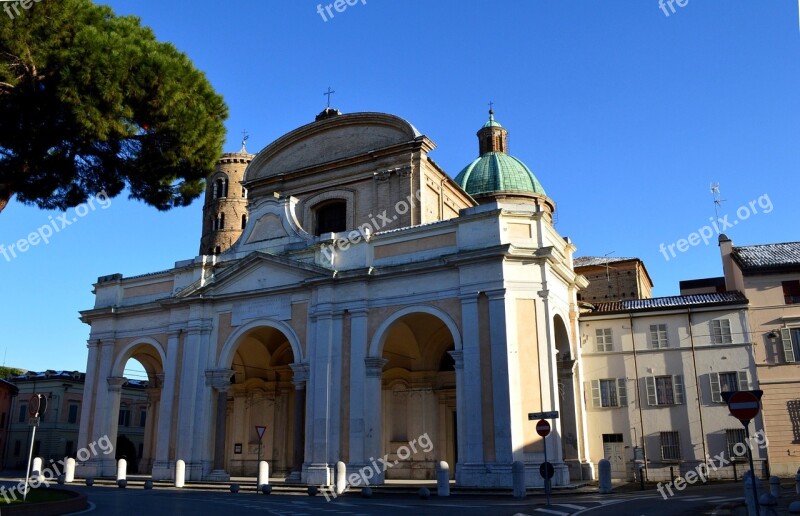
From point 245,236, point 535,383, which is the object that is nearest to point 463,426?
point 535,383

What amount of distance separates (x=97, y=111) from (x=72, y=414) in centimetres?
3896

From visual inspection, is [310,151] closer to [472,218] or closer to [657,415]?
[472,218]

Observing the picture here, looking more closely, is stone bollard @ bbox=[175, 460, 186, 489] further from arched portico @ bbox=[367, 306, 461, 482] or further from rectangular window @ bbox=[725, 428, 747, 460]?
rectangular window @ bbox=[725, 428, 747, 460]

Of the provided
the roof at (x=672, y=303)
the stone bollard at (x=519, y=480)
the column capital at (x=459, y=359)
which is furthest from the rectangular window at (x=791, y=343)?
the stone bollard at (x=519, y=480)

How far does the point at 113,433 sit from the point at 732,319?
76.3ft

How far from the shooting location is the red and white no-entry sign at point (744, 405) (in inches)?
337

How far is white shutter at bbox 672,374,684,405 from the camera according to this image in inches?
947

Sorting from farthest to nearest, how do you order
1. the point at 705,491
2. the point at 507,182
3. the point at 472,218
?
the point at 507,182, the point at 472,218, the point at 705,491

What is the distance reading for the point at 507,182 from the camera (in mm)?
37438

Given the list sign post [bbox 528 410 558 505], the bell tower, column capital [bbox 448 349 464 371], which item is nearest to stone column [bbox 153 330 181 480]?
column capital [bbox 448 349 464 371]

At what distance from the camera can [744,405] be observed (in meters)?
8.60

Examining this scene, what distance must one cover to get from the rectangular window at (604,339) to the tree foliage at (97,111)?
16155 millimetres

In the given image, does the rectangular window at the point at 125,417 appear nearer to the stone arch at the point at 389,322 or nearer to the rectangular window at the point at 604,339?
the stone arch at the point at 389,322

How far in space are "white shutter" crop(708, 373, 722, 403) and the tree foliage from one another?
18.5m
